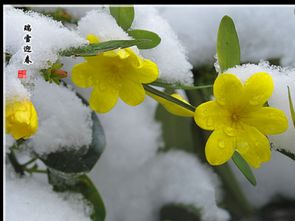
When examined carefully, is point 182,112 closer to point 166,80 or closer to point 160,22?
point 166,80

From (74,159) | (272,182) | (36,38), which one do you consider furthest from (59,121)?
(272,182)

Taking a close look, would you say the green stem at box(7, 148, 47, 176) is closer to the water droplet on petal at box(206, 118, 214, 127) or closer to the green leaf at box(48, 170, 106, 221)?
the green leaf at box(48, 170, 106, 221)

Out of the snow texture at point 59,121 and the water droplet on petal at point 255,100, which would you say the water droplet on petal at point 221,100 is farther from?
the snow texture at point 59,121

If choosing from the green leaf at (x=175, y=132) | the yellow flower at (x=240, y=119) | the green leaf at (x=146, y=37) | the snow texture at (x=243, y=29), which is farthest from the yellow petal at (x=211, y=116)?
the green leaf at (x=175, y=132)

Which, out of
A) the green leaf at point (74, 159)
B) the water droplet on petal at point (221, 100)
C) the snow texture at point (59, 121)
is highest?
the water droplet on petal at point (221, 100)

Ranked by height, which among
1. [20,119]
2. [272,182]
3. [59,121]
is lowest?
[272,182]

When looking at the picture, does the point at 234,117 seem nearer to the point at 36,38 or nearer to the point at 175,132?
the point at 36,38
